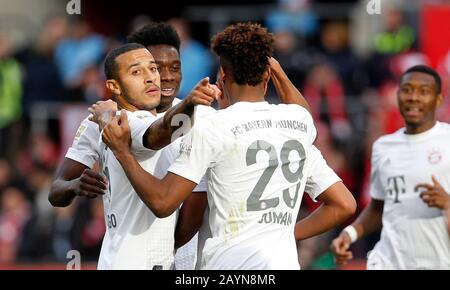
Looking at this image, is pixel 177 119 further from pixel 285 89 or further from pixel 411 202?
pixel 411 202

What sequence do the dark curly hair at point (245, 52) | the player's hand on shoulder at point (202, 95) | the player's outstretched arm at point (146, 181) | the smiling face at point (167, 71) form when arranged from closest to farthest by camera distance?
the player's hand on shoulder at point (202, 95), the player's outstretched arm at point (146, 181), the dark curly hair at point (245, 52), the smiling face at point (167, 71)

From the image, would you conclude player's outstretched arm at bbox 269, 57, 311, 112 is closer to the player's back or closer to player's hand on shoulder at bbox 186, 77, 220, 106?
the player's back

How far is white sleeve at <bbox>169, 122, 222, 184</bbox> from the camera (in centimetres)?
693

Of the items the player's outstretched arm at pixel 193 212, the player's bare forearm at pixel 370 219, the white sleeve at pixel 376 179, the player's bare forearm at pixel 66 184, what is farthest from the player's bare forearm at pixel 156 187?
the white sleeve at pixel 376 179

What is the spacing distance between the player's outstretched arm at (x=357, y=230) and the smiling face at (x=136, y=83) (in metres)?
2.45

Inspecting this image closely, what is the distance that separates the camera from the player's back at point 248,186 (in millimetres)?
7004

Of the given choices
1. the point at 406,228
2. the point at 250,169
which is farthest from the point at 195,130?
the point at 406,228

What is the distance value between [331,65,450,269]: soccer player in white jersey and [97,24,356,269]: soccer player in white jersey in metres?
2.16

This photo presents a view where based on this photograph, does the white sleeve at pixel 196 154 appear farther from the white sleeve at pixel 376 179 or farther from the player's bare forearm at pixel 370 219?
the white sleeve at pixel 376 179

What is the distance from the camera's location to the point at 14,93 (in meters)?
17.0

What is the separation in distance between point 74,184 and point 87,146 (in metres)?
0.43

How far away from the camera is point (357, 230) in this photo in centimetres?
958

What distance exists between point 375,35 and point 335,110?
2147mm
